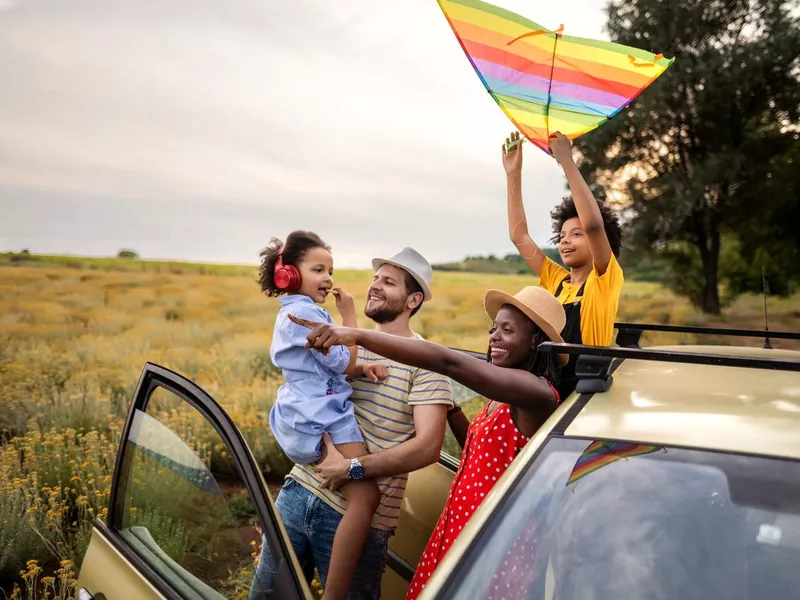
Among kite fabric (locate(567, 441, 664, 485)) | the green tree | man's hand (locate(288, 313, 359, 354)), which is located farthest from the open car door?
the green tree

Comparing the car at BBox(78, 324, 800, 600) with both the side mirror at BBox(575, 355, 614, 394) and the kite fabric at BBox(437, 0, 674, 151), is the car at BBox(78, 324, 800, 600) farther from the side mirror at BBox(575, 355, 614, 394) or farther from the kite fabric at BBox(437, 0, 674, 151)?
the kite fabric at BBox(437, 0, 674, 151)

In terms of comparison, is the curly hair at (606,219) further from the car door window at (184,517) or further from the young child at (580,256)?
the car door window at (184,517)

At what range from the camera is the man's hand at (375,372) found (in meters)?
2.67

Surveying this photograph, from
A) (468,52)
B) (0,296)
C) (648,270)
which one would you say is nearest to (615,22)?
(648,270)

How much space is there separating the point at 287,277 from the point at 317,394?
45 centimetres

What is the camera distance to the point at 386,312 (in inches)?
114

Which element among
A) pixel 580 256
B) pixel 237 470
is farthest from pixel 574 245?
pixel 237 470

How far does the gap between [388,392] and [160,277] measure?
20.8 metres

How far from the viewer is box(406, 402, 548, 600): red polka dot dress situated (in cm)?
222

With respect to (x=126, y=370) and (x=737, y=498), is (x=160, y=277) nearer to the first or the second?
(x=126, y=370)

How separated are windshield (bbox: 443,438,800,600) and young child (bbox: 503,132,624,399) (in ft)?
4.40

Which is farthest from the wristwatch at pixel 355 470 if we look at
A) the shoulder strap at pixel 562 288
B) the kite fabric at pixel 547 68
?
the kite fabric at pixel 547 68

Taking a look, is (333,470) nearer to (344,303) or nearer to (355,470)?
(355,470)

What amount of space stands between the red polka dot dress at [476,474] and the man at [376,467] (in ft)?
0.92
